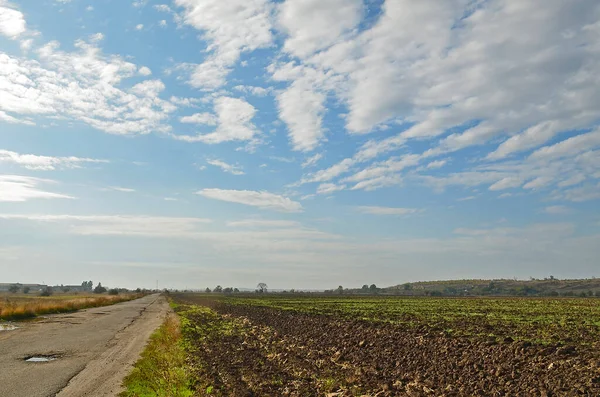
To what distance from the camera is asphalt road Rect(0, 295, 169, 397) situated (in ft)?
53.3

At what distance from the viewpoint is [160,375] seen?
18.2 meters

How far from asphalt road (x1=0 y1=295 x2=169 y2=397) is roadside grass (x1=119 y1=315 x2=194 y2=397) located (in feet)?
1.72

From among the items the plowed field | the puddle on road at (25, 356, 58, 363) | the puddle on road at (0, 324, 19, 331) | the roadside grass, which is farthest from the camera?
the puddle on road at (0, 324, 19, 331)

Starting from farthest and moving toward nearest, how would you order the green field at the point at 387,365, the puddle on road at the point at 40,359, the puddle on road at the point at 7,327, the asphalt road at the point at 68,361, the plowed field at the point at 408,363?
the puddle on road at the point at 7,327 → the puddle on road at the point at 40,359 → the asphalt road at the point at 68,361 → the green field at the point at 387,365 → the plowed field at the point at 408,363

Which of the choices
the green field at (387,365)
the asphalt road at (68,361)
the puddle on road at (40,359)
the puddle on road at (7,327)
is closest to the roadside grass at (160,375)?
the green field at (387,365)

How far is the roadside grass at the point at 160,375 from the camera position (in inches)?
618

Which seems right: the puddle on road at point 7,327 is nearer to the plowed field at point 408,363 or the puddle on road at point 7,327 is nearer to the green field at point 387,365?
the green field at point 387,365

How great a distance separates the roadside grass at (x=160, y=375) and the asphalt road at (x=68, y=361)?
525 mm

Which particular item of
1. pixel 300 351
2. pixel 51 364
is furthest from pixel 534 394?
pixel 51 364

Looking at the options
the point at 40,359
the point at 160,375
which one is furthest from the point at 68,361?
the point at 160,375

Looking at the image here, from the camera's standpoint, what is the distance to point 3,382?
17.1 m

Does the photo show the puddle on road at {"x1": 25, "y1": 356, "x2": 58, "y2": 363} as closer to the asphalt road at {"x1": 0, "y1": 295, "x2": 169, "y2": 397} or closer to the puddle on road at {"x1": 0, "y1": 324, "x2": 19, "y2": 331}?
the asphalt road at {"x1": 0, "y1": 295, "x2": 169, "y2": 397}

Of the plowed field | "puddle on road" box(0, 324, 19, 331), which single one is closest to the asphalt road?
"puddle on road" box(0, 324, 19, 331)

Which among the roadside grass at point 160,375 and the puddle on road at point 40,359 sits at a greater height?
the puddle on road at point 40,359
